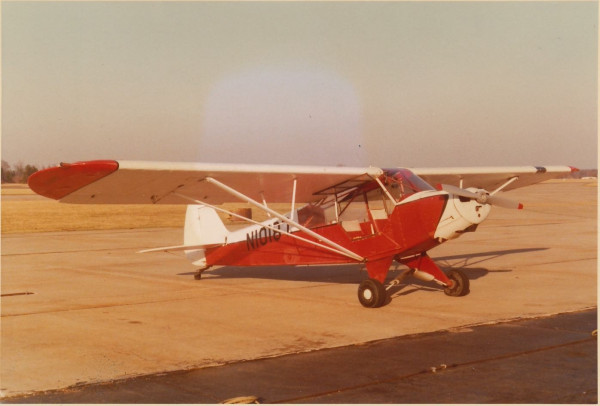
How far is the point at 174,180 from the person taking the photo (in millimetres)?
11633

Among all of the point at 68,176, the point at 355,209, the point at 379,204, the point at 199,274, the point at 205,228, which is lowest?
the point at 199,274

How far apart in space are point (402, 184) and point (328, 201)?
1.77 metres

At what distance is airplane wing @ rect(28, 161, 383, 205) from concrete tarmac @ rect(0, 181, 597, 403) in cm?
182

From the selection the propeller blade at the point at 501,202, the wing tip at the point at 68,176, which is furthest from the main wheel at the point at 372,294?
the wing tip at the point at 68,176

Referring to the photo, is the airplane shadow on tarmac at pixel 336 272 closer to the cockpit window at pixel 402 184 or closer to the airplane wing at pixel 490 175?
the airplane wing at pixel 490 175

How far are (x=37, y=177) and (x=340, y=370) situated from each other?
525 centimetres

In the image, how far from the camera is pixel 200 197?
13.5 metres

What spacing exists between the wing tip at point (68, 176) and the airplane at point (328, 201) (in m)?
0.01

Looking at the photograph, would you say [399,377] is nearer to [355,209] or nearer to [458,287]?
[458,287]

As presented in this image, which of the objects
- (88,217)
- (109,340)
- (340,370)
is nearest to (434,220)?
(340,370)

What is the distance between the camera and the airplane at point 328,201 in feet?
35.0

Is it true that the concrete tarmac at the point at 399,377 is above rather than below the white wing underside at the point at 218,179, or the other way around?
below

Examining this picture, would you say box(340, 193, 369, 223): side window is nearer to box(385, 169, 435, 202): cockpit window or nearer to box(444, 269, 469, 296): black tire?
box(385, 169, 435, 202): cockpit window

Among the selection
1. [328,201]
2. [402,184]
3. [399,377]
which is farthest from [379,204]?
[399,377]
